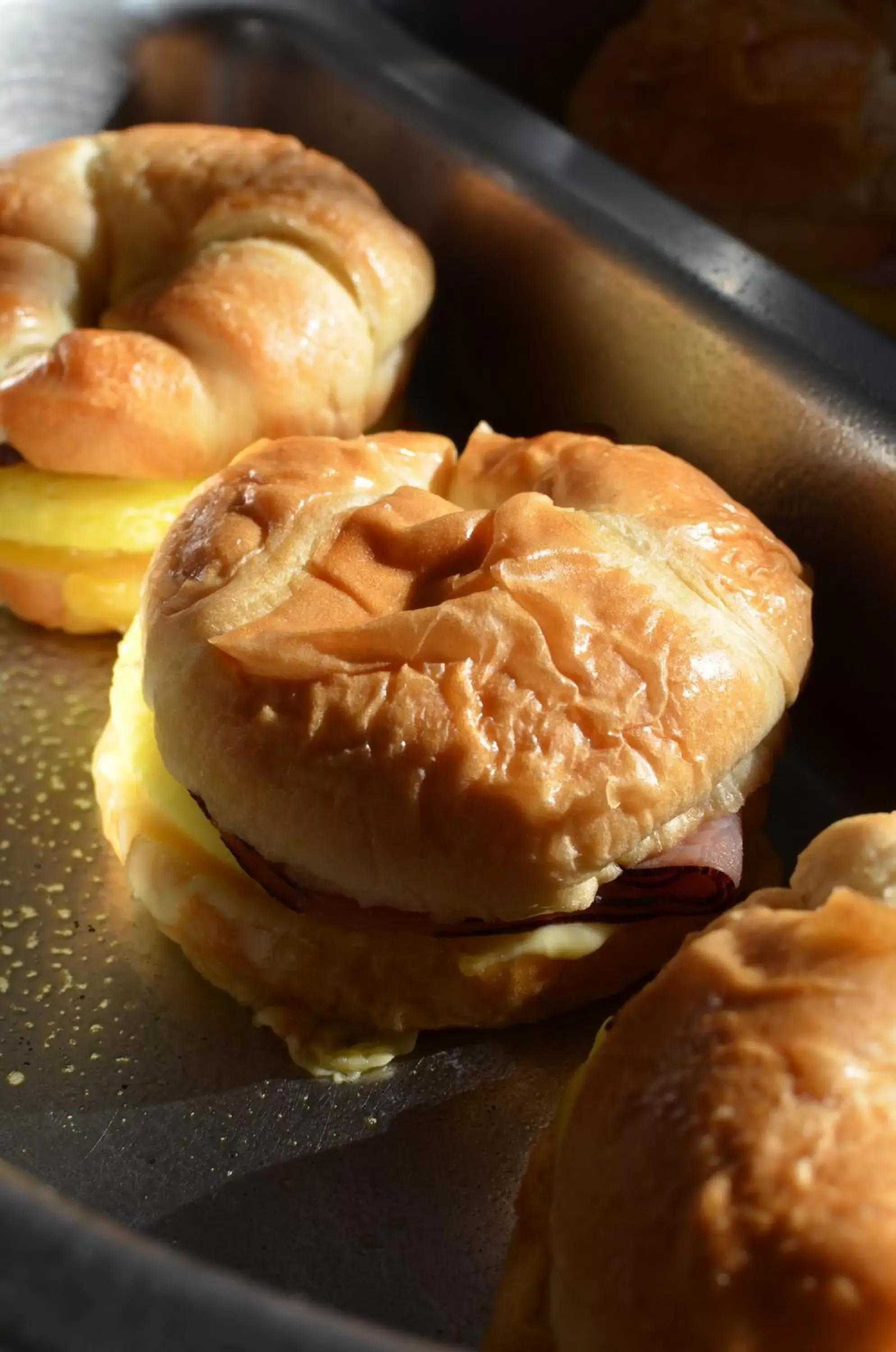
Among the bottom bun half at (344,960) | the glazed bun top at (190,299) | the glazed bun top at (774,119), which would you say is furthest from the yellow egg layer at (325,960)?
the glazed bun top at (774,119)

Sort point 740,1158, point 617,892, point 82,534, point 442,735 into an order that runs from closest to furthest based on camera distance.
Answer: point 740,1158 → point 442,735 → point 617,892 → point 82,534

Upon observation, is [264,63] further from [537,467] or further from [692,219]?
[537,467]

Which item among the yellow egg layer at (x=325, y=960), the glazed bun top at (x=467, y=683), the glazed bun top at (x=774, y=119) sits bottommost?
the yellow egg layer at (x=325, y=960)

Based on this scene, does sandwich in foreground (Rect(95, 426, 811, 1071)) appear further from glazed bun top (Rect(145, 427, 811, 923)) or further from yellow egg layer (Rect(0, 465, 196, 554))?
yellow egg layer (Rect(0, 465, 196, 554))

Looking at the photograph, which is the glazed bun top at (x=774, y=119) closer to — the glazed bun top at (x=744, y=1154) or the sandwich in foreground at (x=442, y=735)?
the sandwich in foreground at (x=442, y=735)

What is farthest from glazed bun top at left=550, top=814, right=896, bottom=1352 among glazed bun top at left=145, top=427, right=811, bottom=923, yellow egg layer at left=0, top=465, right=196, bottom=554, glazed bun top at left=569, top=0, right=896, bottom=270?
glazed bun top at left=569, top=0, right=896, bottom=270

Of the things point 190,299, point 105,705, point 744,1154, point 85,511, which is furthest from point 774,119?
point 744,1154

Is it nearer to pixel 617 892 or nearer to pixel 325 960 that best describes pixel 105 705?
pixel 325 960
